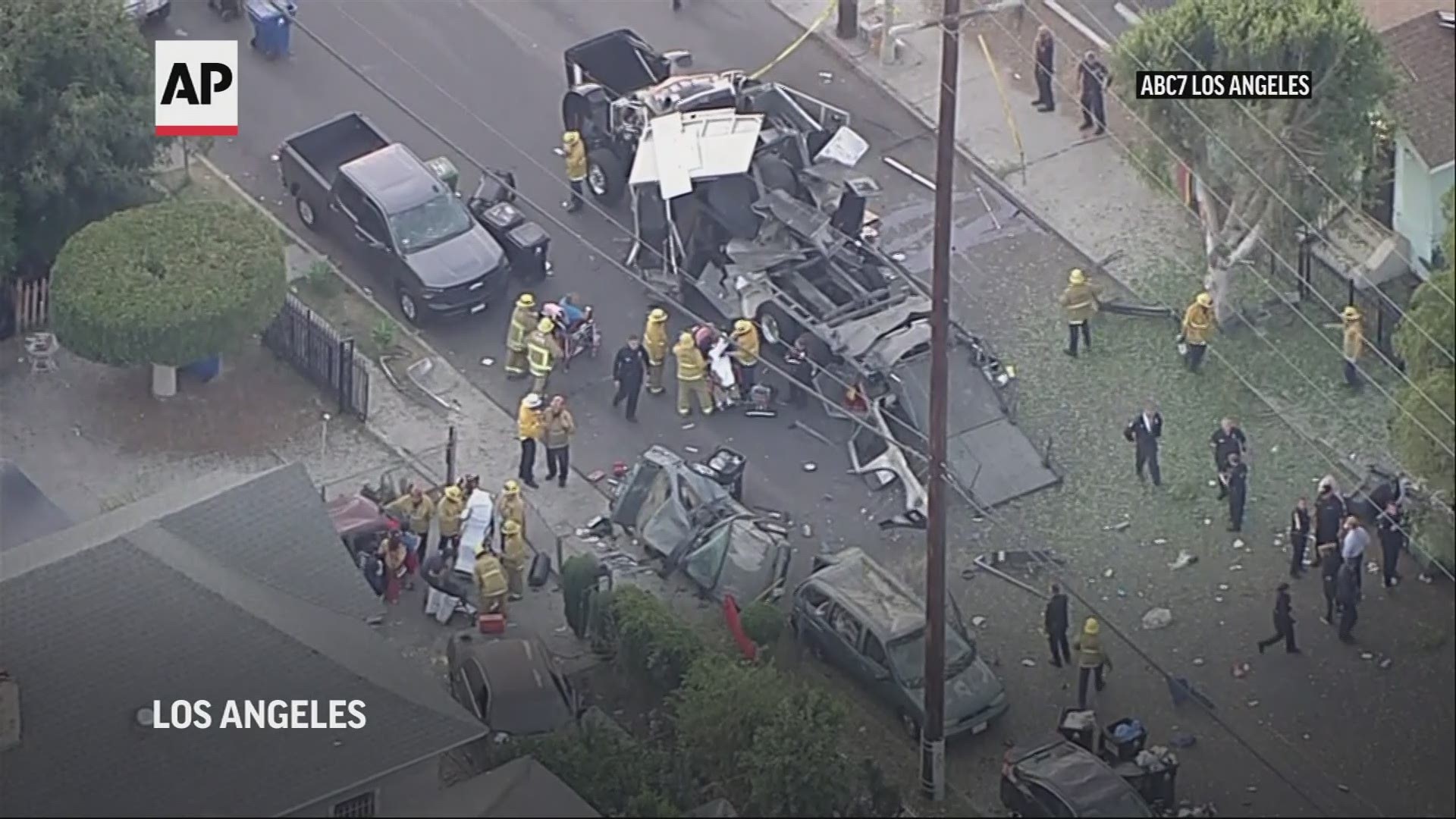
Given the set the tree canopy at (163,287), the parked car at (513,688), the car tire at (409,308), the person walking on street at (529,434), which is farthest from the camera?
the car tire at (409,308)

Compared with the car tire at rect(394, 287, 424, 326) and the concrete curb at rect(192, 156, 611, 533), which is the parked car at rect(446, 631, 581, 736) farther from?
the car tire at rect(394, 287, 424, 326)

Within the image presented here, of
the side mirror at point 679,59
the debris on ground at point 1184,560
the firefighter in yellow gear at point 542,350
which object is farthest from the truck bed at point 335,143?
Result: the debris on ground at point 1184,560

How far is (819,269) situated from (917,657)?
22.6 feet

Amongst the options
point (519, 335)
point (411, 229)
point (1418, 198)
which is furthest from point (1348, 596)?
point (411, 229)

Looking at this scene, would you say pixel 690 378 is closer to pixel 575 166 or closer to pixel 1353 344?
pixel 575 166

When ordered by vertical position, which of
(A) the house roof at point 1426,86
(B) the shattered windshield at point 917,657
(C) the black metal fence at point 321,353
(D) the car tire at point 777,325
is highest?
(A) the house roof at point 1426,86

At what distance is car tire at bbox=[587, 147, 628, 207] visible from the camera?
Result: 4000cm

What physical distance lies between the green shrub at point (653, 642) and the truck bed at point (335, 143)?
1024cm

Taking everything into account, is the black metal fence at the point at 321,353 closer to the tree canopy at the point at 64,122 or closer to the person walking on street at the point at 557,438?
the tree canopy at the point at 64,122

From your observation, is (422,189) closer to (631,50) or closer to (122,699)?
(631,50)

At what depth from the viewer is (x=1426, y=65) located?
38.8m

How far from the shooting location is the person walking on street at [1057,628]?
32.4 m

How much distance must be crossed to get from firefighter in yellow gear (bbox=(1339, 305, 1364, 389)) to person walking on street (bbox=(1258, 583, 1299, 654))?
14.7 ft

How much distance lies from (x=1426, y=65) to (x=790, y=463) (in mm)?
9836
